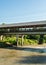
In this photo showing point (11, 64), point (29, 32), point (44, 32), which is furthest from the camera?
point (29, 32)

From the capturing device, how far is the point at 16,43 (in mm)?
38469

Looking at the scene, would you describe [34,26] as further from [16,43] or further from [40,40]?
[40,40]

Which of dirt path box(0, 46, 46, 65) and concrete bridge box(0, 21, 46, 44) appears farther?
concrete bridge box(0, 21, 46, 44)

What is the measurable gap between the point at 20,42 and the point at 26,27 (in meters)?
4.65

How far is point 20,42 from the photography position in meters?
39.7

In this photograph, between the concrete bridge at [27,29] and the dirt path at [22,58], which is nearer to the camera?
the dirt path at [22,58]

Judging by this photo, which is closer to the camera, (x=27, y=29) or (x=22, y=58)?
(x=22, y=58)

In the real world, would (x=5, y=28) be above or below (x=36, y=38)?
above

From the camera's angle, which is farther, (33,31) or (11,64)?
(33,31)

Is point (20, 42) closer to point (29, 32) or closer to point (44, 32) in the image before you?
point (29, 32)

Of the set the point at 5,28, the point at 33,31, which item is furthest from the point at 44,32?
the point at 5,28

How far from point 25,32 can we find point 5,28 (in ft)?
23.7

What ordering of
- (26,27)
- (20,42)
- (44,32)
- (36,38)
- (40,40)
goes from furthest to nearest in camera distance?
(36,38)
(40,40)
(20,42)
(26,27)
(44,32)

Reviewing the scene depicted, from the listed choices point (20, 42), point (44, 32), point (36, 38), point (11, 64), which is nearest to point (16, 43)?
point (20, 42)
